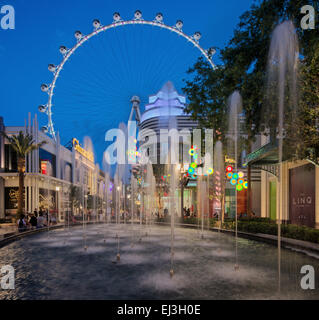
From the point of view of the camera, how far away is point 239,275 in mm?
9070

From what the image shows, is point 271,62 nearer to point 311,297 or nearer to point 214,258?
point 214,258

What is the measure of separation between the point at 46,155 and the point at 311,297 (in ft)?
161

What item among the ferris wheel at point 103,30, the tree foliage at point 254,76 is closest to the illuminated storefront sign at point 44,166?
the ferris wheel at point 103,30

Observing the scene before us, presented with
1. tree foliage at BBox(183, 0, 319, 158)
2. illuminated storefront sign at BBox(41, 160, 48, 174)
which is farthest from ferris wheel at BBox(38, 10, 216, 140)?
tree foliage at BBox(183, 0, 319, 158)

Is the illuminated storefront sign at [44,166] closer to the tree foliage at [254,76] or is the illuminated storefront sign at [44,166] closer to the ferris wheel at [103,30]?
the ferris wheel at [103,30]

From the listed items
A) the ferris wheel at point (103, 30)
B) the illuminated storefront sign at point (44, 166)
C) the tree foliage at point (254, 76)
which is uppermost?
the ferris wheel at point (103, 30)

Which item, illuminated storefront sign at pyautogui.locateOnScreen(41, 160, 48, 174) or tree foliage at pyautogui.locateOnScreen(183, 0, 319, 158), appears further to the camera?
illuminated storefront sign at pyautogui.locateOnScreen(41, 160, 48, 174)

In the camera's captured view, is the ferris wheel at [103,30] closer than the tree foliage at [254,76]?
No

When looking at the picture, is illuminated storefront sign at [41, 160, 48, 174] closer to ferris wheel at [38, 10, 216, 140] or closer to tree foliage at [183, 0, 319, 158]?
ferris wheel at [38, 10, 216, 140]

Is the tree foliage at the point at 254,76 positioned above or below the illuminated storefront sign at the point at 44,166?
above

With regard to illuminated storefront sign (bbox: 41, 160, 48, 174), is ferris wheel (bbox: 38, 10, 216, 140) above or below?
above

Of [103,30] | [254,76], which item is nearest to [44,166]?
[103,30]

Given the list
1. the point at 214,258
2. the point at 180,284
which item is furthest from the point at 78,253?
the point at 180,284

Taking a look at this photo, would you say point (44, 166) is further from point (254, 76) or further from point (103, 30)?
point (254, 76)
